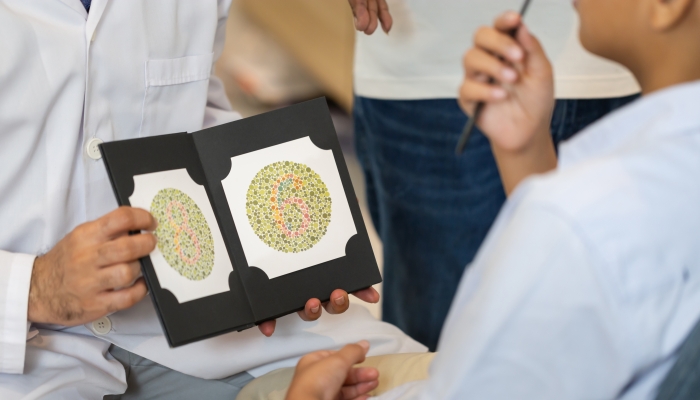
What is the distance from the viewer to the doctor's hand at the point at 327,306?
0.99m

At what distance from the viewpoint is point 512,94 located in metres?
0.83

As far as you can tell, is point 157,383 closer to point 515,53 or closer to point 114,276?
point 114,276

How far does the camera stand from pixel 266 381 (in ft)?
3.43

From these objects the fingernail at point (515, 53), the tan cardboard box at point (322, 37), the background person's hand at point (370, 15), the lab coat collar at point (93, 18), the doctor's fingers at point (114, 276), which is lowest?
the tan cardboard box at point (322, 37)

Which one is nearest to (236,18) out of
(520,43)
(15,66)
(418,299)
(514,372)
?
(418,299)

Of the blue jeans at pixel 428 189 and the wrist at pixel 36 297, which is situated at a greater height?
the wrist at pixel 36 297

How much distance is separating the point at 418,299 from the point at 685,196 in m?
1.01

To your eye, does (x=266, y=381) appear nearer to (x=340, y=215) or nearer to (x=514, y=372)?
(x=340, y=215)

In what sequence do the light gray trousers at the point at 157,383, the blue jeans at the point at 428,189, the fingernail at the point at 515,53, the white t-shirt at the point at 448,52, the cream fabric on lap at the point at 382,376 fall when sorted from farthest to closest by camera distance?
1. the blue jeans at the point at 428,189
2. the white t-shirt at the point at 448,52
3. the light gray trousers at the point at 157,383
4. the cream fabric on lap at the point at 382,376
5. the fingernail at the point at 515,53

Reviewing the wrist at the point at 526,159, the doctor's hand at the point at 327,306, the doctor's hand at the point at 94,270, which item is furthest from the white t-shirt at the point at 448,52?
the doctor's hand at the point at 94,270

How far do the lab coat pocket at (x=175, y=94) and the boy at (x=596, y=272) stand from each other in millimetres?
654

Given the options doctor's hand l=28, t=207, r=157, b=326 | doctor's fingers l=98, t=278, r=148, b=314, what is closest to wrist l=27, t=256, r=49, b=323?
doctor's hand l=28, t=207, r=157, b=326

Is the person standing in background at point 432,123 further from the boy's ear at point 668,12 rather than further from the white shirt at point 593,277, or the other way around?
the white shirt at point 593,277

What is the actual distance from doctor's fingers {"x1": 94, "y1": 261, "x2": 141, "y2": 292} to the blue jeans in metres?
0.73
